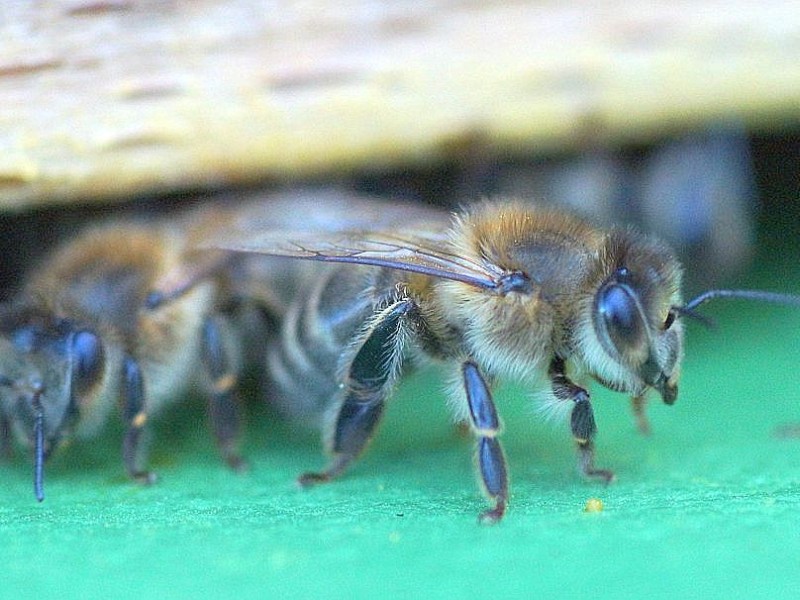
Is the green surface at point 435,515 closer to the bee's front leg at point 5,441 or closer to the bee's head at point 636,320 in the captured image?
the bee's front leg at point 5,441

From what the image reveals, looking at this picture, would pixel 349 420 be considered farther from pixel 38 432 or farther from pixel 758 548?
pixel 758 548

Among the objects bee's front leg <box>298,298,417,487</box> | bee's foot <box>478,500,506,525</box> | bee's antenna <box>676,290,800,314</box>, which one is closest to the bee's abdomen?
bee's front leg <box>298,298,417,487</box>

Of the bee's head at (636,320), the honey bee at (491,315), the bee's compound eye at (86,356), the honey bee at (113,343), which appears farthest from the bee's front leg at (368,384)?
the bee's compound eye at (86,356)

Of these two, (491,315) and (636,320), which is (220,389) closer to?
(491,315)

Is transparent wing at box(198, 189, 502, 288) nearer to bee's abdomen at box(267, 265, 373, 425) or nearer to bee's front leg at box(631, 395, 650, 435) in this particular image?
bee's abdomen at box(267, 265, 373, 425)

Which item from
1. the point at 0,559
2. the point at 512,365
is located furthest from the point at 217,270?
the point at 0,559

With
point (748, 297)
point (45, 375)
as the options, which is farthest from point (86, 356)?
point (748, 297)
